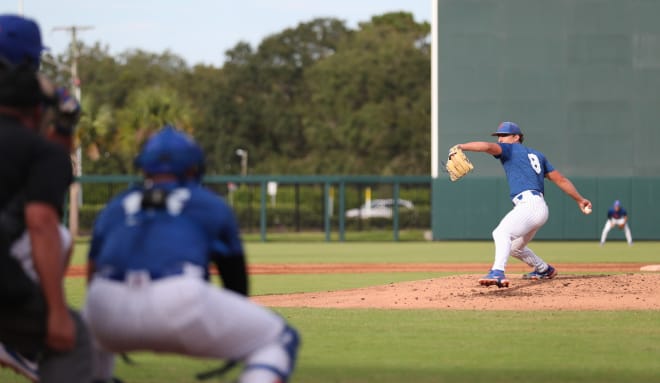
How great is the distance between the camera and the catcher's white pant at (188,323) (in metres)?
3.93

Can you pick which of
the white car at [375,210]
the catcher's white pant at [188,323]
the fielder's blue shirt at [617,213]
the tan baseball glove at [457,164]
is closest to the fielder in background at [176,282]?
the catcher's white pant at [188,323]

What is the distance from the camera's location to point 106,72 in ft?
289

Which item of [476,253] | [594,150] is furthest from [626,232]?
[476,253]

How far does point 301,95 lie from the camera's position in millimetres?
85562

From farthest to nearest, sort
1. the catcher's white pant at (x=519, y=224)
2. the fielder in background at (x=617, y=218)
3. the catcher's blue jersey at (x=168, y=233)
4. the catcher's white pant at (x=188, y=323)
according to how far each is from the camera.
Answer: the fielder in background at (x=617, y=218)
the catcher's white pant at (x=519, y=224)
the catcher's blue jersey at (x=168, y=233)
the catcher's white pant at (x=188, y=323)

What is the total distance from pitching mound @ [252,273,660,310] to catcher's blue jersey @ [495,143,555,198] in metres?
1.21

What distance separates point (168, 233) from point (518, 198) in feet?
28.5

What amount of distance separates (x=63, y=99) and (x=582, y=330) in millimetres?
5801

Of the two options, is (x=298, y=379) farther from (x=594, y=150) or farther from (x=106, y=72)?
(x=106, y=72)

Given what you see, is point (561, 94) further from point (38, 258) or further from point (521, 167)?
point (38, 258)

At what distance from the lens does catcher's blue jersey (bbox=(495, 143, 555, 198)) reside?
480 inches

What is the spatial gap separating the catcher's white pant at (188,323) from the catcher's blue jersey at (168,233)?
65 millimetres

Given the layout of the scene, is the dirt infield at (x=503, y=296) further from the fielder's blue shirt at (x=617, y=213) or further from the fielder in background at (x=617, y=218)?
the fielder's blue shirt at (x=617, y=213)

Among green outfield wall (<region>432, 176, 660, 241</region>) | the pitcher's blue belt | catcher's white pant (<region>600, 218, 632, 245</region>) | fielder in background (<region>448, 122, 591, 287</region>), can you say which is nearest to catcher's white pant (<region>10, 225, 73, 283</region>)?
fielder in background (<region>448, 122, 591, 287</region>)
